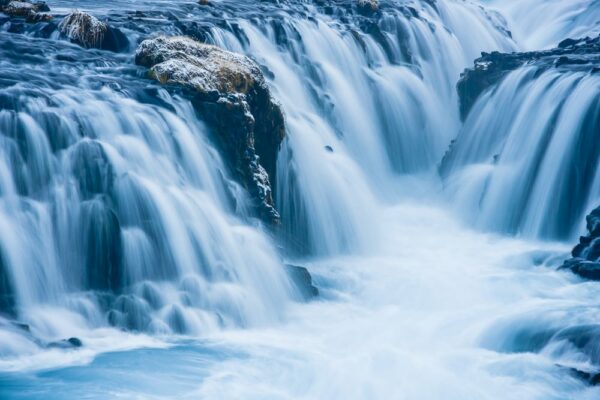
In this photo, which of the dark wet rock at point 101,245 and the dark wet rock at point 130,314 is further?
the dark wet rock at point 101,245

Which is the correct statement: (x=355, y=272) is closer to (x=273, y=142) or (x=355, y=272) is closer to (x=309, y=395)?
(x=273, y=142)

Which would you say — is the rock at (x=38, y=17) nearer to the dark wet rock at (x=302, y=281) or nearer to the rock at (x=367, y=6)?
the dark wet rock at (x=302, y=281)

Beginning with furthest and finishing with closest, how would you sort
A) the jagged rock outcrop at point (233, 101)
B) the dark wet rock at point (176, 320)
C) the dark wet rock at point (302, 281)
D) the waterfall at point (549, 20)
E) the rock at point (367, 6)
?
the waterfall at point (549, 20) < the rock at point (367, 6) < the jagged rock outcrop at point (233, 101) < the dark wet rock at point (302, 281) < the dark wet rock at point (176, 320)

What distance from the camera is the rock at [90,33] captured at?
1421 cm

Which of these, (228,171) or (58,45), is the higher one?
(58,45)

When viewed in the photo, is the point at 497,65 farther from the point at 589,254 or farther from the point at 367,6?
the point at 589,254

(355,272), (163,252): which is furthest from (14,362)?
(355,272)

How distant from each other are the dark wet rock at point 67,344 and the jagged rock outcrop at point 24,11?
8.18 metres

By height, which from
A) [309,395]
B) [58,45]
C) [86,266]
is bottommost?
[309,395]

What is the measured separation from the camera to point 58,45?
549 inches

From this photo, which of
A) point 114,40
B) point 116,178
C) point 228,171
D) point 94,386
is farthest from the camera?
point 114,40

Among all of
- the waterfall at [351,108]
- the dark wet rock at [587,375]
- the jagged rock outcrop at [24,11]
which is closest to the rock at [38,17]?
the jagged rock outcrop at [24,11]

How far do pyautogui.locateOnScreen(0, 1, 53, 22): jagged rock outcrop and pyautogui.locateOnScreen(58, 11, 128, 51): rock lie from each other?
0.71 m

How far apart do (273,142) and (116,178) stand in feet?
11.2
